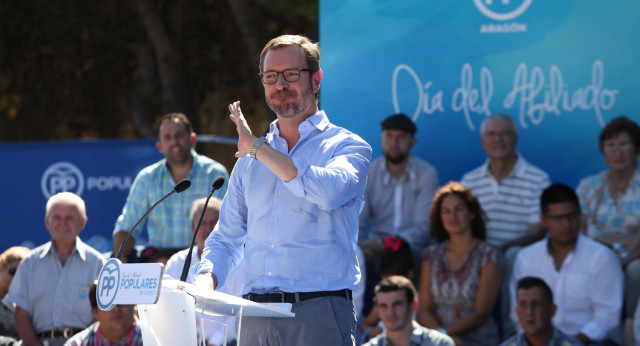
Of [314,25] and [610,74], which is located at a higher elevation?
[314,25]

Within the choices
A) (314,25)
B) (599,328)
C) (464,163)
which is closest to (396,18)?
(464,163)

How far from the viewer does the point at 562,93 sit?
25.2ft

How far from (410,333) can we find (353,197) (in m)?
3.12

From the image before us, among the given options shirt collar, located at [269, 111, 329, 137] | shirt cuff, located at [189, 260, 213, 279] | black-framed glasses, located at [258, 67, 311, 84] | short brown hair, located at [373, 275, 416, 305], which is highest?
black-framed glasses, located at [258, 67, 311, 84]

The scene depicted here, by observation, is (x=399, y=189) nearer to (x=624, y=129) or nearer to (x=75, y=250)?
(x=624, y=129)

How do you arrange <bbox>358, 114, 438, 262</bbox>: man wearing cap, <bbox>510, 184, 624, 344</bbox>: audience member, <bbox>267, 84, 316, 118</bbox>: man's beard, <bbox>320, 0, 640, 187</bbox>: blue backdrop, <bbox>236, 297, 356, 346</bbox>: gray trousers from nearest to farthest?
<bbox>236, 297, 356, 346</bbox>: gray trousers
<bbox>267, 84, 316, 118</bbox>: man's beard
<bbox>510, 184, 624, 344</bbox>: audience member
<bbox>320, 0, 640, 187</bbox>: blue backdrop
<bbox>358, 114, 438, 262</bbox>: man wearing cap

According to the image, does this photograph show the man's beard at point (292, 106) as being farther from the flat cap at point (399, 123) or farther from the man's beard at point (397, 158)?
the man's beard at point (397, 158)

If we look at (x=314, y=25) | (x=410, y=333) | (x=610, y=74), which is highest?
(x=314, y=25)

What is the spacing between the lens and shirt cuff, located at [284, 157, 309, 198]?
3.38 metres

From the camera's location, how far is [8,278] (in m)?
7.55

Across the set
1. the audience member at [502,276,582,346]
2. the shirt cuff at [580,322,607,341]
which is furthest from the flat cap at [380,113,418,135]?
the shirt cuff at [580,322,607,341]

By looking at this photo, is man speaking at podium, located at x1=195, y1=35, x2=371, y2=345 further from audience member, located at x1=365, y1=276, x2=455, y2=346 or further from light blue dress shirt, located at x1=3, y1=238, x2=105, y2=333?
light blue dress shirt, located at x1=3, y1=238, x2=105, y2=333

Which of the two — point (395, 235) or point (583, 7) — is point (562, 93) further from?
point (395, 235)

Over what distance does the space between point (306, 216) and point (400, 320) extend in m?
3.10
